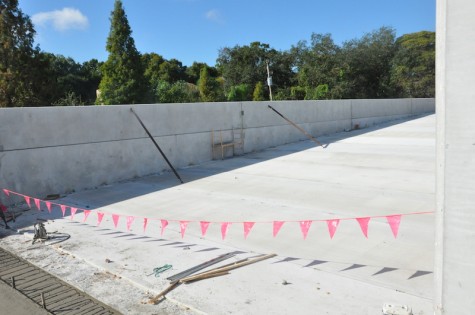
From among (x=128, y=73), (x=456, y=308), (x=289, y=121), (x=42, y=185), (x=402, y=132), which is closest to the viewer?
(x=456, y=308)

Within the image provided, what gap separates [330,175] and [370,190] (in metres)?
1.82

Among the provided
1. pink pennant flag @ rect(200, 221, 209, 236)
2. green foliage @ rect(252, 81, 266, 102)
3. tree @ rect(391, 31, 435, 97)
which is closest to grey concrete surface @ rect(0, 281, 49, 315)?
pink pennant flag @ rect(200, 221, 209, 236)

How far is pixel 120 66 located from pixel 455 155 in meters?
26.3

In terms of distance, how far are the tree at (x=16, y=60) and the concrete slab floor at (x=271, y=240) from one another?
16.3 metres

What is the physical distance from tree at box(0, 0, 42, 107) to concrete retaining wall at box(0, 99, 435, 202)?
14.7m

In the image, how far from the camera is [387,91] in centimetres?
4000

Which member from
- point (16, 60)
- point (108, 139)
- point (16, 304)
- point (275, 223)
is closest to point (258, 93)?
point (16, 60)

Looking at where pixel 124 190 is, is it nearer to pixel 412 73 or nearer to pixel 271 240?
pixel 271 240

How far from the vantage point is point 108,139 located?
10.1 meters

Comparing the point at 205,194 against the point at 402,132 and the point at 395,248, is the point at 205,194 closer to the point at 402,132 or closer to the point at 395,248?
the point at 395,248

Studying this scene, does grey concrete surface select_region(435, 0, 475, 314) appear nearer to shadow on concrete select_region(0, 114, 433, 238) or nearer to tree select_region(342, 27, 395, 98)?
shadow on concrete select_region(0, 114, 433, 238)

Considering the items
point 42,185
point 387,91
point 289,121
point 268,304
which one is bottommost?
point 268,304

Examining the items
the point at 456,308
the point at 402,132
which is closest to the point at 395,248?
the point at 456,308

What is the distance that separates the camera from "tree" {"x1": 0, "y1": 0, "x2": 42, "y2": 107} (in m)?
22.0
